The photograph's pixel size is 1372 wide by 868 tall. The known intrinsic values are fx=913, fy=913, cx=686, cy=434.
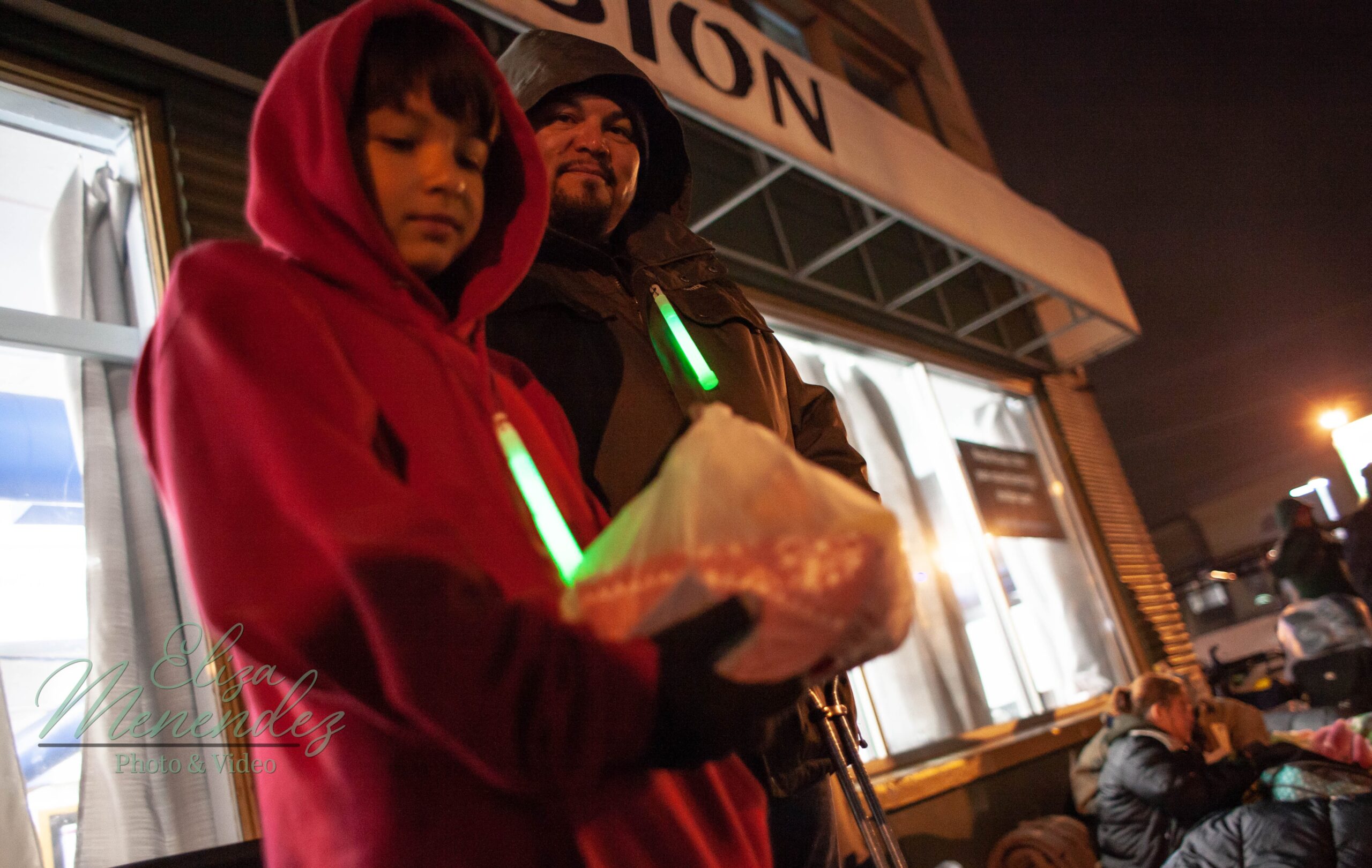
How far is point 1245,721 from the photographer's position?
4543 mm

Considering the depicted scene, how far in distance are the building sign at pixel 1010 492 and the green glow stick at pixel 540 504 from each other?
5.41 metres

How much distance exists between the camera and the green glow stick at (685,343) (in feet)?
4.23

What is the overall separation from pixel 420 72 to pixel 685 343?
0.55 metres

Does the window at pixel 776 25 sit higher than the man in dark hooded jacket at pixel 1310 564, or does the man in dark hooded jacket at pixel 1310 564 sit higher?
the window at pixel 776 25

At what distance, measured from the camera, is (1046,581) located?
644 centimetres

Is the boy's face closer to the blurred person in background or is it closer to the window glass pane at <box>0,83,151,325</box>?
the window glass pane at <box>0,83,151,325</box>

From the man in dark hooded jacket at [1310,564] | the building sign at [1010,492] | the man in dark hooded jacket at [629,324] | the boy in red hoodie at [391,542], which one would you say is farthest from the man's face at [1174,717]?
the boy in red hoodie at [391,542]

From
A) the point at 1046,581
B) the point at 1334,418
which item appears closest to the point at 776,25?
the point at 1046,581

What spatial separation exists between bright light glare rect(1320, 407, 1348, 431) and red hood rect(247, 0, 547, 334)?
18351 millimetres

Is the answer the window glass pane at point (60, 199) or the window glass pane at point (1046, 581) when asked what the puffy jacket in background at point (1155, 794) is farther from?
the window glass pane at point (60, 199)

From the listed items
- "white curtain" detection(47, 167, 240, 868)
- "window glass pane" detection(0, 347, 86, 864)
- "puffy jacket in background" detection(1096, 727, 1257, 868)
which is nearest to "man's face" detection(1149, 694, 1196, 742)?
"puffy jacket in background" detection(1096, 727, 1257, 868)

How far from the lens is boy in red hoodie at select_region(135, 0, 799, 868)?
0.60m

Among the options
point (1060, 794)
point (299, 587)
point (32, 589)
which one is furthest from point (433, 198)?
point (1060, 794)

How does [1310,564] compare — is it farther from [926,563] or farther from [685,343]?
[685,343]
